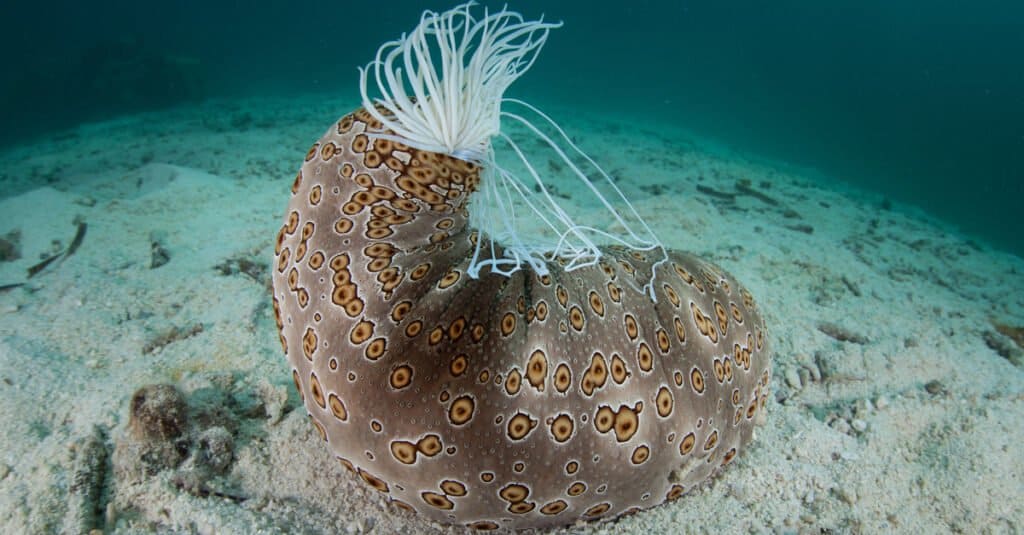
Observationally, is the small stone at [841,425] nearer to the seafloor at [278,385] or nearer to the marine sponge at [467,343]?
the seafloor at [278,385]

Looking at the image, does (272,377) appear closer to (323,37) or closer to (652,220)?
(652,220)

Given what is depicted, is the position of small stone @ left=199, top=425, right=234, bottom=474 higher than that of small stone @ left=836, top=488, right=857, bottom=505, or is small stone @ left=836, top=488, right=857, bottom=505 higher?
small stone @ left=199, top=425, right=234, bottom=474

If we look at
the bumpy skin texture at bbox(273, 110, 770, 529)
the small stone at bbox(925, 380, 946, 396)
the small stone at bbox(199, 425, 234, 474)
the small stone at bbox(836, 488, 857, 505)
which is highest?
the bumpy skin texture at bbox(273, 110, 770, 529)

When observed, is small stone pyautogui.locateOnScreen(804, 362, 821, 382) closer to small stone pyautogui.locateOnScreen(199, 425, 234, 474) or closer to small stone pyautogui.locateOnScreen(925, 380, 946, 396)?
small stone pyautogui.locateOnScreen(925, 380, 946, 396)

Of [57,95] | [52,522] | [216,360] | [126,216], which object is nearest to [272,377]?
[216,360]

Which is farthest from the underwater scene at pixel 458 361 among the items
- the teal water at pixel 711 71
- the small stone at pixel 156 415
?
the teal water at pixel 711 71

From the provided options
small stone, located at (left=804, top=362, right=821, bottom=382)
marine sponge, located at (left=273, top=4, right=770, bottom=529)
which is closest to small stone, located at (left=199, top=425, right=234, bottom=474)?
marine sponge, located at (left=273, top=4, right=770, bottom=529)

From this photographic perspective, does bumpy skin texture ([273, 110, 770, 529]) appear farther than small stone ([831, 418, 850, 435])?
No

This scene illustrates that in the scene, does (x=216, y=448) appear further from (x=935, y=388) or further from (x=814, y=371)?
(x=935, y=388)
